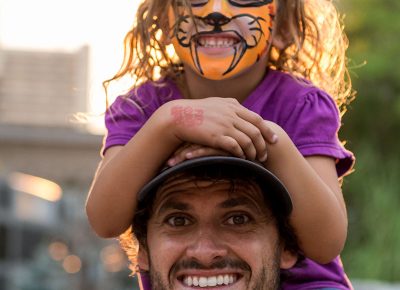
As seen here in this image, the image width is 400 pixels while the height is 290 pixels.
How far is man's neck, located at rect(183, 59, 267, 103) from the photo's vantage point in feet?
12.7

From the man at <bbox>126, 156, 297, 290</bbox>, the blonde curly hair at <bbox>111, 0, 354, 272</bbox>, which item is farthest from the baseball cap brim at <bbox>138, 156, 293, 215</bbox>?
the blonde curly hair at <bbox>111, 0, 354, 272</bbox>

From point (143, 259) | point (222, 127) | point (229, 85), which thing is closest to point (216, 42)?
point (229, 85)

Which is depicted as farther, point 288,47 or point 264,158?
point 288,47

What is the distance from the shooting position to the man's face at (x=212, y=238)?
347 centimetres

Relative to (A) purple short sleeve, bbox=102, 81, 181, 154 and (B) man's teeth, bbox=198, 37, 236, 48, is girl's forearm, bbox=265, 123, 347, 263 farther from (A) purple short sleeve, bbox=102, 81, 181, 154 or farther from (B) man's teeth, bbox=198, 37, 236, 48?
(A) purple short sleeve, bbox=102, 81, 181, 154

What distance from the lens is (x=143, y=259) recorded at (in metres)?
3.75

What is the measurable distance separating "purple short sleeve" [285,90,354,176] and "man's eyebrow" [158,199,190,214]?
17.5 inches

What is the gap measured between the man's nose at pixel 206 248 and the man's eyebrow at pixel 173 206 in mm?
98

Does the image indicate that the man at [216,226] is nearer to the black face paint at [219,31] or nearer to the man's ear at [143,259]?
the man's ear at [143,259]

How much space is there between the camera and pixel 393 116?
2105cm

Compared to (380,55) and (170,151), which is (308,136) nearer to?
(170,151)

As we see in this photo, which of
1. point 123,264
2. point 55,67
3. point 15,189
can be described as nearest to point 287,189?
point 123,264

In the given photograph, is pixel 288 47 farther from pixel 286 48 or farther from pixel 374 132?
pixel 374 132

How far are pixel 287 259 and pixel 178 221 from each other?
410mm
